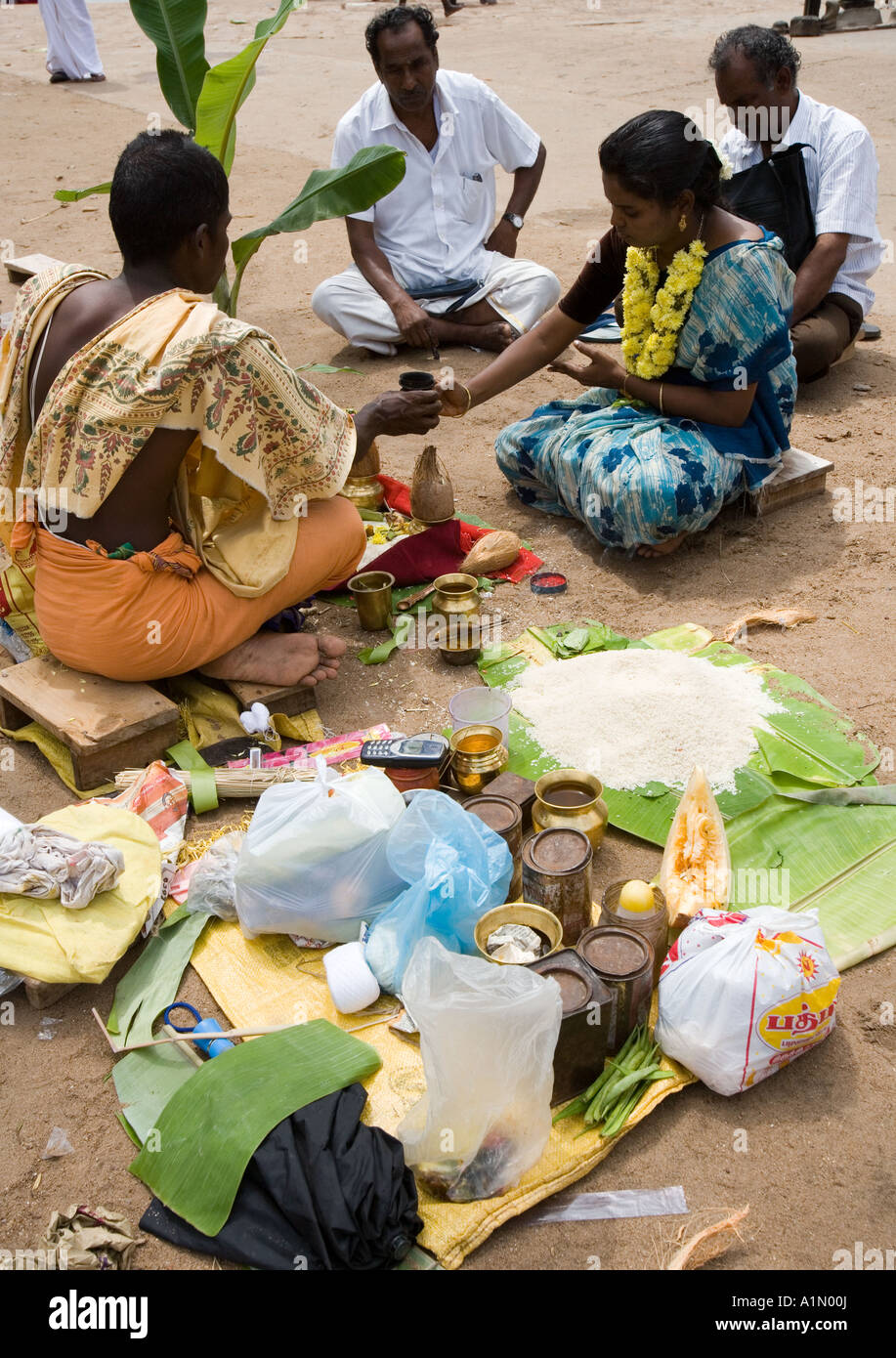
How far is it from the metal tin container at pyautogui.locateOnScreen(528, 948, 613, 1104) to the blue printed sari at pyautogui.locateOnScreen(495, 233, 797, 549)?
2.13 m

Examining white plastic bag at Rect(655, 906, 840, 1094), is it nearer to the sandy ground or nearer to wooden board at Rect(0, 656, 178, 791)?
the sandy ground

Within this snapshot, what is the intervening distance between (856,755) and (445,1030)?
5.44 feet

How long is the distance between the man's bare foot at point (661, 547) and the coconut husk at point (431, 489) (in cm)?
76

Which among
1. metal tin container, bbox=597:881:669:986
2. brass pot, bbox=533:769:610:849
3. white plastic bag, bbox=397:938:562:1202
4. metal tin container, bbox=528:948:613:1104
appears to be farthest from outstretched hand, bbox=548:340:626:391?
white plastic bag, bbox=397:938:562:1202

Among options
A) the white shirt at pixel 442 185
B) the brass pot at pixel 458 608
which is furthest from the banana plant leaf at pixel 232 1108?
the white shirt at pixel 442 185

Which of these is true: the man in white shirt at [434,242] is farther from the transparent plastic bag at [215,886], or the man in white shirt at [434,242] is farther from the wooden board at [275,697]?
the transparent plastic bag at [215,886]

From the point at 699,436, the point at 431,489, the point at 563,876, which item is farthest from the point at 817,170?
the point at 563,876

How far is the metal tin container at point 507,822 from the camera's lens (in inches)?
111

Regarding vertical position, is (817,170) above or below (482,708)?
above

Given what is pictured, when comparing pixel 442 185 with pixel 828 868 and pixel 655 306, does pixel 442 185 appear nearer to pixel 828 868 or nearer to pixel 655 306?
pixel 655 306

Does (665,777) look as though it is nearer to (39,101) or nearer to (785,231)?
(785,231)

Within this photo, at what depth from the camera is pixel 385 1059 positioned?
7.98 feet

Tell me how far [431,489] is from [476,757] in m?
1.53

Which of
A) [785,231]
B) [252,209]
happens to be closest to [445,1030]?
[785,231]
